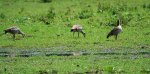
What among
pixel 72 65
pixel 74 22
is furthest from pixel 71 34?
pixel 72 65

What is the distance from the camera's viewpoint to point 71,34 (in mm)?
24031

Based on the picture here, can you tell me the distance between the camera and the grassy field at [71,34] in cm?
→ 1583

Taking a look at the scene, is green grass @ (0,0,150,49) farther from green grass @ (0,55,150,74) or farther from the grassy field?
green grass @ (0,55,150,74)

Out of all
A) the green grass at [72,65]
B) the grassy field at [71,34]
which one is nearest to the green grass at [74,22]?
the grassy field at [71,34]

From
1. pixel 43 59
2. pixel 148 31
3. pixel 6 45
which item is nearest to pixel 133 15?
pixel 148 31

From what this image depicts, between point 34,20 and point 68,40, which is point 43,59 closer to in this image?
point 68,40

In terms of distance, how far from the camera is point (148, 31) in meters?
24.1

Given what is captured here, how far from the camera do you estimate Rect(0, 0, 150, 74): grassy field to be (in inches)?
623

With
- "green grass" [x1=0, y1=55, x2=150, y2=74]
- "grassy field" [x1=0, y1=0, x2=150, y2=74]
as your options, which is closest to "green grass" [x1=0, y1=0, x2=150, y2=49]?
"grassy field" [x1=0, y1=0, x2=150, y2=74]

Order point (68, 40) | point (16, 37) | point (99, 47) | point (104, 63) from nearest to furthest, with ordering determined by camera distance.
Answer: point (104, 63) → point (99, 47) → point (68, 40) → point (16, 37)

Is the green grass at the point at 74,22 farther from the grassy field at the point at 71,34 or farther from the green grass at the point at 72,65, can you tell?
the green grass at the point at 72,65

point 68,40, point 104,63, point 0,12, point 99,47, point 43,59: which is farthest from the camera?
point 0,12

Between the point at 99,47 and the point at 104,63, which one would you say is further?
the point at 99,47

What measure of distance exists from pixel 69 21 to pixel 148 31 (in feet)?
16.7
